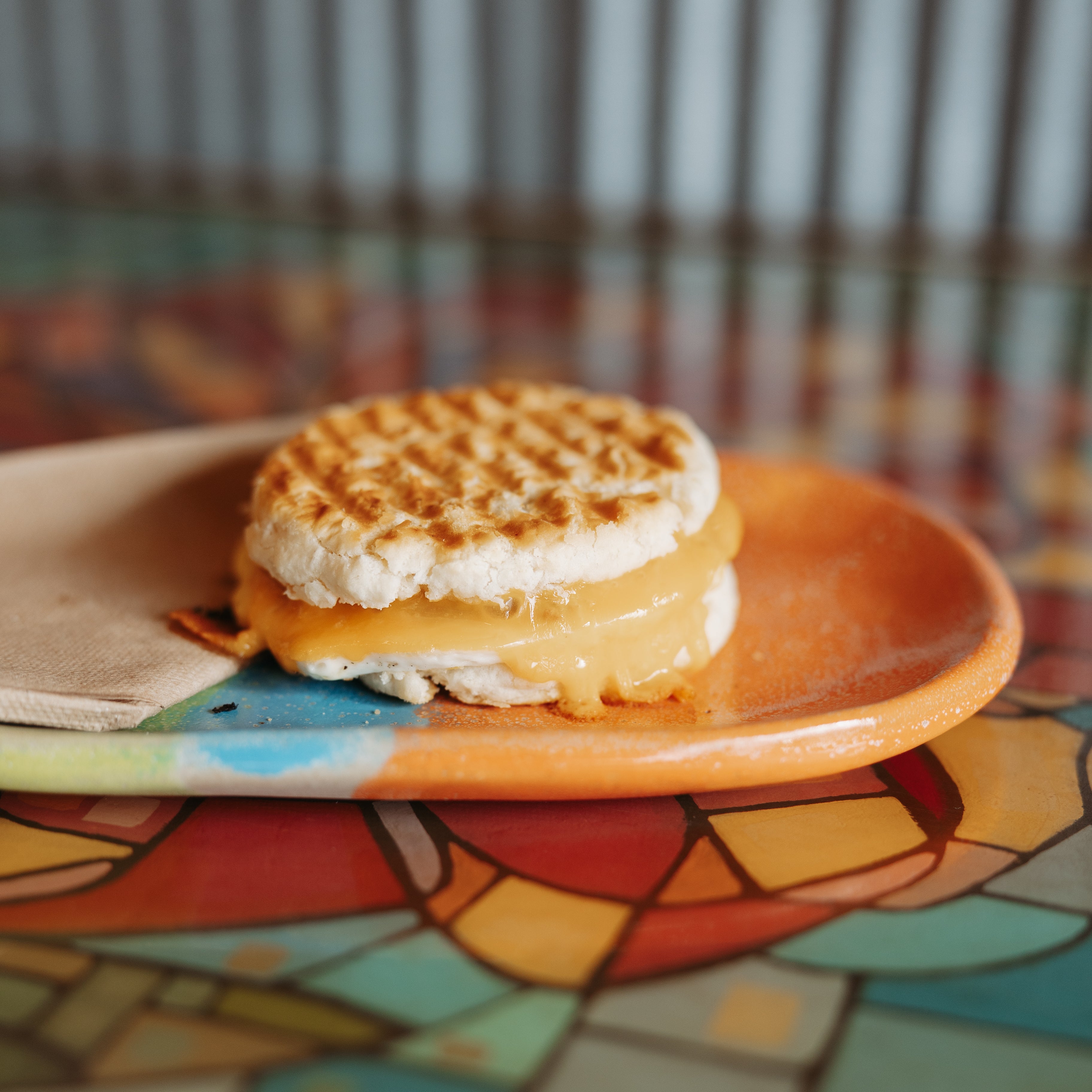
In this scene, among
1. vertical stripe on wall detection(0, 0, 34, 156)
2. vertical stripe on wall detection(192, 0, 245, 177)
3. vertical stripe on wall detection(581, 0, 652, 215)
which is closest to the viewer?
vertical stripe on wall detection(581, 0, 652, 215)

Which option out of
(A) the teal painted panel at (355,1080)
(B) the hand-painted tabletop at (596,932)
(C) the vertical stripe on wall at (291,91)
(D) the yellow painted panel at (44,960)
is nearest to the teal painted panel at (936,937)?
(B) the hand-painted tabletop at (596,932)

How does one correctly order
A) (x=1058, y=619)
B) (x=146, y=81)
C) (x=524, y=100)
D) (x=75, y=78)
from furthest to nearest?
(x=75, y=78)
(x=146, y=81)
(x=524, y=100)
(x=1058, y=619)

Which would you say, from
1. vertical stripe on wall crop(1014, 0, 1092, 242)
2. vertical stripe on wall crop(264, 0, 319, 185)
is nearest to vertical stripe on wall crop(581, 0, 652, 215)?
vertical stripe on wall crop(264, 0, 319, 185)

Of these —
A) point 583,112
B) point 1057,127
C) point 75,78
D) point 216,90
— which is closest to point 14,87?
point 75,78

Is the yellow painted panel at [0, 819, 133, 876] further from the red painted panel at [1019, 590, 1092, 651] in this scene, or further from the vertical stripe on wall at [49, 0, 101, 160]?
the vertical stripe on wall at [49, 0, 101, 160]

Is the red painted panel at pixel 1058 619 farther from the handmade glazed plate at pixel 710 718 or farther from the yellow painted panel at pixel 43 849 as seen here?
the yellow painted panel at pixel 43 849

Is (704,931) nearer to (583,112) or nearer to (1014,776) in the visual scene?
(1014,776)
